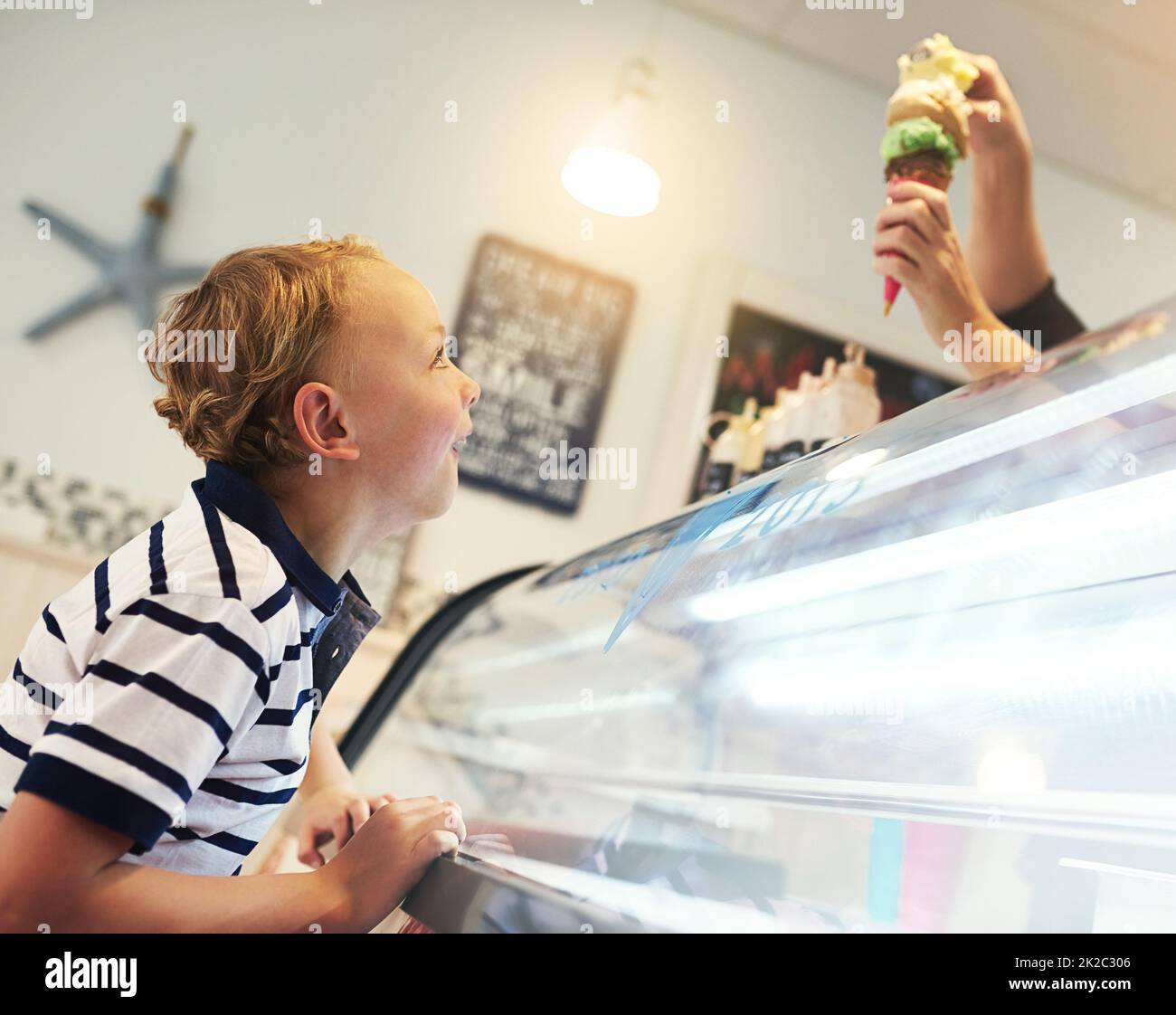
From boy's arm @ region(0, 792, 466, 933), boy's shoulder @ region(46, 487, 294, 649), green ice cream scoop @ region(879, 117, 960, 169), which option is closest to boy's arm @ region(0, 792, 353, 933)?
boy's arm @ region(0, 792, 466, 933)

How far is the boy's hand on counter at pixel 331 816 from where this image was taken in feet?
3.05

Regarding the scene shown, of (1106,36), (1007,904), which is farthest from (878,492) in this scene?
(1106,36)

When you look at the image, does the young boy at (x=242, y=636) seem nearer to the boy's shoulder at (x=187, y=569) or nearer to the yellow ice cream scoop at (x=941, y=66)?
the boy's shoulder at (x=187, y=569)

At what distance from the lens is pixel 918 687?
0.70 m

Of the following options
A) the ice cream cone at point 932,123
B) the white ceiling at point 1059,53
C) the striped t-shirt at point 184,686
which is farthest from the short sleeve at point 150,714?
the white ceiling at point 1059,53

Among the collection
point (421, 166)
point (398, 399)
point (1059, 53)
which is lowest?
point (398, 399)

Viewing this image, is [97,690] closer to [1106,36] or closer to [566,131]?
[566,131]

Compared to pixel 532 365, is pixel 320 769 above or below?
below

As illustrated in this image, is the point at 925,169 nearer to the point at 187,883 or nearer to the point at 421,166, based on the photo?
the point at 187,883

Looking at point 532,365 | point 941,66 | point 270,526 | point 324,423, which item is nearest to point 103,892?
point 270,526

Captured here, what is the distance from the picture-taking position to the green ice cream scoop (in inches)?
44.4

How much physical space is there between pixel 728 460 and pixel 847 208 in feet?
7.19

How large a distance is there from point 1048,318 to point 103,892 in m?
1.23
